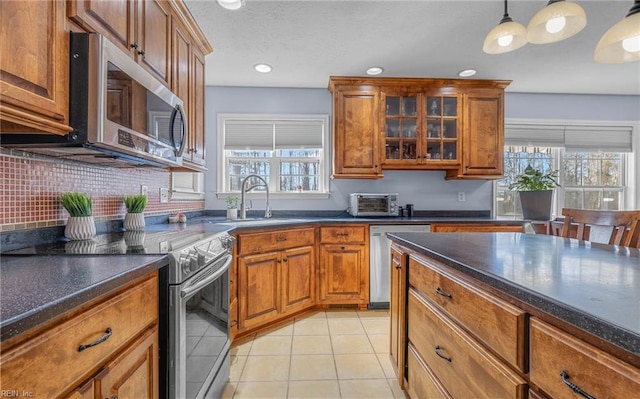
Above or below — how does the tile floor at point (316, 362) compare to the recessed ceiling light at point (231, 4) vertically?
below

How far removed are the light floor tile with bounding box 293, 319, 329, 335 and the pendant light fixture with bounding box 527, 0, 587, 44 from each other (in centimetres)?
239

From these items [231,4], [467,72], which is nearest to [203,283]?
[231,4]

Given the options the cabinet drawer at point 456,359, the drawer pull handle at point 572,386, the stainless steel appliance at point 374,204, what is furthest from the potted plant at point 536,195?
the drawer pull handle at point 572,386

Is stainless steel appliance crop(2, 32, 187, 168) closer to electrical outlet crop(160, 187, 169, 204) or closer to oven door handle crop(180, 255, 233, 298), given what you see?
oven door handle crop(180, 255, 233, 298)

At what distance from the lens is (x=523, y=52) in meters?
2.68

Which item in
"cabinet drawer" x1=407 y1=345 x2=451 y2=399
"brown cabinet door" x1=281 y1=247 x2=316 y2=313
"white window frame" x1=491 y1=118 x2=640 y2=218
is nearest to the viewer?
"cabinet drawer" x1=407 y1=345 x2=451 y2=399

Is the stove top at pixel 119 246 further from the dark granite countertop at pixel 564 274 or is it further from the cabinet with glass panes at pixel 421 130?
the cabinet with glass panes at pixel 421 130

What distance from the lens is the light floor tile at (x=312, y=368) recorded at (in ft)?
6.22

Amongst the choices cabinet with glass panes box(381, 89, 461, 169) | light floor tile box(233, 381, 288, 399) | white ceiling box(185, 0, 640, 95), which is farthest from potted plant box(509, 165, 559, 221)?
light floor tile box(233, 381, 288, 399)

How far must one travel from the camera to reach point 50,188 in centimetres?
140

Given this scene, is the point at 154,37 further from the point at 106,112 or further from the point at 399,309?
the point at 399,309

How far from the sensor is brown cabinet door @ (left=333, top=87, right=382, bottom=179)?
3.23 meters

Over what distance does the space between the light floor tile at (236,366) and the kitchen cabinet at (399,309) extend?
0.98m

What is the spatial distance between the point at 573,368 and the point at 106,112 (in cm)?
161
